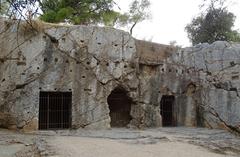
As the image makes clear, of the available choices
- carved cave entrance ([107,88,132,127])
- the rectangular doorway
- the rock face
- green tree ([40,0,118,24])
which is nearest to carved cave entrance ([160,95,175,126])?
the rock face

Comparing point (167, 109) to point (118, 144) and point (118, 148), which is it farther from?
point (118, 148)

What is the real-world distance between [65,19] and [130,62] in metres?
6.42

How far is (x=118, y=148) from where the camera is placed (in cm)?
995

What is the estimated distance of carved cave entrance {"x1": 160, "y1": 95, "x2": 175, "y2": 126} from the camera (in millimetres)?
16500

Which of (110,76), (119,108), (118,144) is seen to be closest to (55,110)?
(110,76)

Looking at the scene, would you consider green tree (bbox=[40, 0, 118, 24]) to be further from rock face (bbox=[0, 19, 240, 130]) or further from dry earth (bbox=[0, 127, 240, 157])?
dry earth (bbox=[0, 127, 240, 157])

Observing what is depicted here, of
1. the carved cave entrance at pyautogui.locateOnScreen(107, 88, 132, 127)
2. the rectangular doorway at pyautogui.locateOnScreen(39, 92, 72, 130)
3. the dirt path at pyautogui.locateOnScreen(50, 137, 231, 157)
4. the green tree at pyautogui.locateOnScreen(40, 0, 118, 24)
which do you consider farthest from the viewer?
the green tree at pyautogui.locateOnScreen(40, 0, 118, 24)

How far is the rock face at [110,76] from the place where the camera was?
43.5 ft

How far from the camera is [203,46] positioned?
1631cm

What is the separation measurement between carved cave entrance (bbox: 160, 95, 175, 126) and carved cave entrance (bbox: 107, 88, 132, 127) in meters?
1.64

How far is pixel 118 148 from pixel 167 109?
7.29m

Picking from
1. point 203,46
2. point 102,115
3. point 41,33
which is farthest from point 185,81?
point 41,33

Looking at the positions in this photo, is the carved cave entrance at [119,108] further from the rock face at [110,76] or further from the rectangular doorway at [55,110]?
A: the rectangular doorway at [55,110]

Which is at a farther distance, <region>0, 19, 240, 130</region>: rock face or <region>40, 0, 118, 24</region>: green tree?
<region>40, 0, 118, 24</region>: green tree
